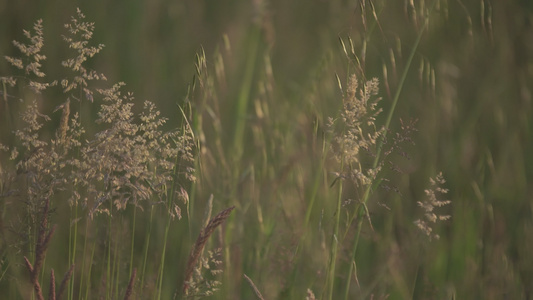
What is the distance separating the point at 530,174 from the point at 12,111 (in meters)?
1.65

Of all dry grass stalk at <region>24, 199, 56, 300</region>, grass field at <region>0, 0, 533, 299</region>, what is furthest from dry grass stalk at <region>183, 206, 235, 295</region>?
dry grass stalk at <region>24, 199, 56, 300</region>

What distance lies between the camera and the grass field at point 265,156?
4.91 ft

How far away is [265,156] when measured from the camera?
6.23 ft

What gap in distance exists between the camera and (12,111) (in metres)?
2.23

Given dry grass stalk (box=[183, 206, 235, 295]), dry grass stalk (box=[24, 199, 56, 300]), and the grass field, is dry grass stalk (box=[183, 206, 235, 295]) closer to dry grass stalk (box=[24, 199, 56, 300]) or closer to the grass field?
the grass field

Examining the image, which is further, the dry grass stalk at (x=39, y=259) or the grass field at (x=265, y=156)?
the grass field at (x=265, y=156)

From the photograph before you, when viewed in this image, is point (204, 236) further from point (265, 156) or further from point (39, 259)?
point (265, 156)

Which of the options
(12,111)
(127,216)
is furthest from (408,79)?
(12,111)

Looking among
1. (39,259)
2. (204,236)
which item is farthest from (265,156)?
(39,259)

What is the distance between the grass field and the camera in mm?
1495

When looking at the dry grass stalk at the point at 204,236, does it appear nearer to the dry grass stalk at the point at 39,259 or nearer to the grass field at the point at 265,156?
the grass field at the point at 265,156

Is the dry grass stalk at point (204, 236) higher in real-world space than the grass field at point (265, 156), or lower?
lower

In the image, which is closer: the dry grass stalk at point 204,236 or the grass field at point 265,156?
the dry grass stalk at point 204,236

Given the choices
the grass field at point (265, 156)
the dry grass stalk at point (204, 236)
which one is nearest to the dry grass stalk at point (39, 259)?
the grass field at point (265, 156)
